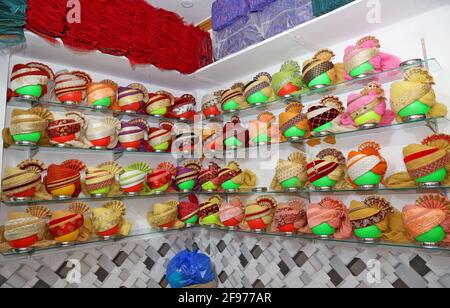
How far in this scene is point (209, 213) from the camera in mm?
1788

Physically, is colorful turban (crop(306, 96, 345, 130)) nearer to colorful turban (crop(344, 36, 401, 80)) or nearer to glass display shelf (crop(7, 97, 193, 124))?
colorful turban (crop(344, 36, 401, 80))

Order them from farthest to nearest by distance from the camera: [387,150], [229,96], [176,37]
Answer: [176,37] → [229,96] → [387,150]

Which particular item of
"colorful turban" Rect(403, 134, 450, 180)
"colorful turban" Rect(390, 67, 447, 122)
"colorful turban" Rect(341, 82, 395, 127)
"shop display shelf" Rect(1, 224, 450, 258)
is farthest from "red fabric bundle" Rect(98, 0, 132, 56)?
"colorful turban" Rect(403, 134, 450, 180)

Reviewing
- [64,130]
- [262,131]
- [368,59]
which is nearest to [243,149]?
[262,131]

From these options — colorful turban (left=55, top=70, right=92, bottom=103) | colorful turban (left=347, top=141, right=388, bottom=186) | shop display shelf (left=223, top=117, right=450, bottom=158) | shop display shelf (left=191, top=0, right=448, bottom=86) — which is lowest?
colorful turban (left=347, top=141, right=388, bottom=186)

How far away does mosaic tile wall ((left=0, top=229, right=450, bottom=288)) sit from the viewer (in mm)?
1319

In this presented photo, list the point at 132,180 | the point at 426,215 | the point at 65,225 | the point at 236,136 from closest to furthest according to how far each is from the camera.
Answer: the point at 426,215 → the point at 65,225 → the point at 132,180 → the point at 236,136

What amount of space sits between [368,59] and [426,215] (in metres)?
0.67

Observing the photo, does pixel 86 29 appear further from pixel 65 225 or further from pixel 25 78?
pixel 65 225

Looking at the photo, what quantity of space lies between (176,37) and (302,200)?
129 cm

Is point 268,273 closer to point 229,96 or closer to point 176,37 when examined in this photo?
point 229,96

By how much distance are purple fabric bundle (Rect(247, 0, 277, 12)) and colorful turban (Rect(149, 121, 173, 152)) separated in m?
0.89
